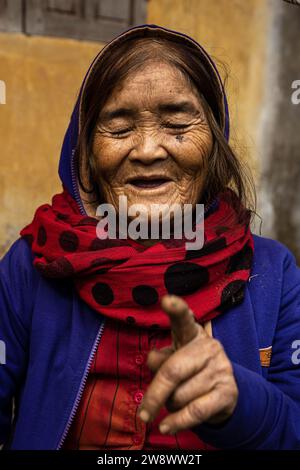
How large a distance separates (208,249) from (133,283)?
0.78 ft

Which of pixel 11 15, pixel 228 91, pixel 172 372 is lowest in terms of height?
pixel 172 372

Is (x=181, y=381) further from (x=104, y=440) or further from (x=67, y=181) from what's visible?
(x=67, y=181)

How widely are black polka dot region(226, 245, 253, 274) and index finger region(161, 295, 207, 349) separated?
0.56 meters

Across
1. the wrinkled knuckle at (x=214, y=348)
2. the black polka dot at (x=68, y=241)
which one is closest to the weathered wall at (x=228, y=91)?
the black polka dot at (x=68, y=241)

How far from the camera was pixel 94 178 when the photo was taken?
6.62 feet

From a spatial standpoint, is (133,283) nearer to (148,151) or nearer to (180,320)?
(148,151)

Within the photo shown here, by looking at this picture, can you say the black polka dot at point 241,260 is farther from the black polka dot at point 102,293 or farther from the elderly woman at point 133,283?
the black polka dot at point 102,293

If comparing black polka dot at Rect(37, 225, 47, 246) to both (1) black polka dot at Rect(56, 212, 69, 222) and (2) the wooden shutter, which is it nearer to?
(1) black polka dot at Rect(56, 212, 69, 222)

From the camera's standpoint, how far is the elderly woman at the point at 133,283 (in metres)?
1.70

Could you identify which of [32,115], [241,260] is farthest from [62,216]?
[32,115]

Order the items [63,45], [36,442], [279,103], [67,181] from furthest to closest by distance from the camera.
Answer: [279,103] → [63,45] → [67,181] → [36,442]

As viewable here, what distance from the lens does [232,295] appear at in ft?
5.75

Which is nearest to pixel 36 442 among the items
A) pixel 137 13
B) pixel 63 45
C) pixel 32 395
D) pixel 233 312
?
pixel 32 395

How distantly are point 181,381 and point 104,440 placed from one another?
24.2 inches
